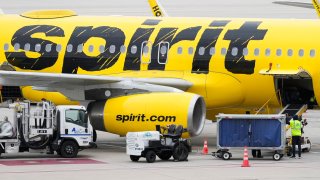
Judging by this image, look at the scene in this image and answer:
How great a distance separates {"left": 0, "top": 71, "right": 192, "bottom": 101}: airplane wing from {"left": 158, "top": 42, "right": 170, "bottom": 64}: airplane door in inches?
59.4

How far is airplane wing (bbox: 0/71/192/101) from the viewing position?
115 feet

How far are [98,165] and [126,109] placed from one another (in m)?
5.04

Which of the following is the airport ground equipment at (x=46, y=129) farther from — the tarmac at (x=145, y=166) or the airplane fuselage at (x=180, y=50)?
the airplane fuselage at (x=180, y=50)

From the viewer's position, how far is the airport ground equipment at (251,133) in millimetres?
32781

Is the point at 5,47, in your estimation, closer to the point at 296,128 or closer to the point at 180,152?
the point at 180,152

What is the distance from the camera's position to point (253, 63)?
37.2m

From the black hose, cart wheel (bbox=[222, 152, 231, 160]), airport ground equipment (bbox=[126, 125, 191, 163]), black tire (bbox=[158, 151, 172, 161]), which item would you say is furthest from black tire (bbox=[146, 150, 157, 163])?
the black hose

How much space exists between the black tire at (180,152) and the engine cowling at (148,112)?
2.42 metres

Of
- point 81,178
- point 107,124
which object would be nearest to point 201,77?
point 107,124

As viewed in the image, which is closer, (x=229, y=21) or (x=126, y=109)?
(x=126, y=109)

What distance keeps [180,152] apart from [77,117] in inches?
161

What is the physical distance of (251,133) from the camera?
3316 centimetres

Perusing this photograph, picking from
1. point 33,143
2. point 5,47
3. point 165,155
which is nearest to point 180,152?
point 165,155

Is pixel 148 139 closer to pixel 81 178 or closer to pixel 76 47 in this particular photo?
pixel 81 178
